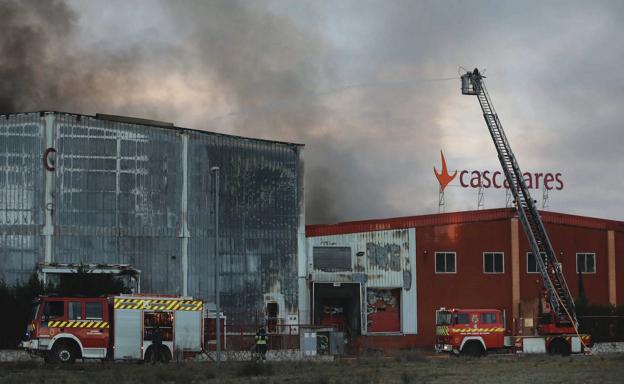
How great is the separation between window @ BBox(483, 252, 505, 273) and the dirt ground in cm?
2362

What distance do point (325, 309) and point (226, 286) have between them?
304 inches

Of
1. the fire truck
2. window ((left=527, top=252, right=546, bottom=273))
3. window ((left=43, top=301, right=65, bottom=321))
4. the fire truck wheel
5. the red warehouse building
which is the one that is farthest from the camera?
window ((left=527, top=252, right=546, bottom=273))

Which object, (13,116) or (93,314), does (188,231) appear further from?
(93,314)

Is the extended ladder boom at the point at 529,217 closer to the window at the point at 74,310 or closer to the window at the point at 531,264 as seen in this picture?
the window at the point at 531,264

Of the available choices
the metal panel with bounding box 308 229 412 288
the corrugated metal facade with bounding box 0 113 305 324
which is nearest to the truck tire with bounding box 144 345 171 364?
the corrugated metal facade with bounding box 0 113 305 324

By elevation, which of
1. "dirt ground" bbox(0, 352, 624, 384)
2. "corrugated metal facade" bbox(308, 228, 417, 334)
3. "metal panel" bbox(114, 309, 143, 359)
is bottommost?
"dirt ground" bbox(0, 352, 624, 384)

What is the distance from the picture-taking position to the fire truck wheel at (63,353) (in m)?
41.1

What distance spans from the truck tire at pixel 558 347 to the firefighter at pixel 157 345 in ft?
68.6

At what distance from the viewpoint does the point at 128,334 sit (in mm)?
42938

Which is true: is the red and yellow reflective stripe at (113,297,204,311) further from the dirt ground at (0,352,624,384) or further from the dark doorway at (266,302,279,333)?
the dark doorway at (266,302,279,333)

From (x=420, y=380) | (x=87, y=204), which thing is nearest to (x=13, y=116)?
(x=87, y=204)

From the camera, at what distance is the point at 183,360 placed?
145 feet

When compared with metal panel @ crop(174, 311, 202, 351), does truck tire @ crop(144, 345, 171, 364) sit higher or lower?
lower

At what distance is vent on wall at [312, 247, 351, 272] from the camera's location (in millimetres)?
61844
